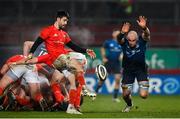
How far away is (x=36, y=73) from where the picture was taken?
50.2ft

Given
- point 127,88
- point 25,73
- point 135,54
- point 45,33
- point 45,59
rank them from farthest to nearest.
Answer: point 127,88 → point 135,54 → point 25,73 → point 45,59 → point 45,33

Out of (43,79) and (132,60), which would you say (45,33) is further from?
(132,60)

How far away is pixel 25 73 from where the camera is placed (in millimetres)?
15109

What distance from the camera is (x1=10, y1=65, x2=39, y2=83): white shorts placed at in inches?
591

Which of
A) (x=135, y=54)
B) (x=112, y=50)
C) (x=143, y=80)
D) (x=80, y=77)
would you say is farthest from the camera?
(x=112, y=50)

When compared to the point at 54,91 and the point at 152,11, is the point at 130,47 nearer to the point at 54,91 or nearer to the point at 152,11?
the point at 54,91

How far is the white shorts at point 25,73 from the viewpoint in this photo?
591 inches

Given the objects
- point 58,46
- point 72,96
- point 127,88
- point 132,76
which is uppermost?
point 58,46

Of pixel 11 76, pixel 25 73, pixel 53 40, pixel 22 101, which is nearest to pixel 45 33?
pixel 53 40

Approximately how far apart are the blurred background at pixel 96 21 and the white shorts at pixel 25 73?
40.3ft

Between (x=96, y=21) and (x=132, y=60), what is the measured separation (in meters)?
17.8

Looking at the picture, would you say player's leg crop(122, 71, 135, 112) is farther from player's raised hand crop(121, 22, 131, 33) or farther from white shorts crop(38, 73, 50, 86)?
white shorts crop(38, 73, 50, 86)

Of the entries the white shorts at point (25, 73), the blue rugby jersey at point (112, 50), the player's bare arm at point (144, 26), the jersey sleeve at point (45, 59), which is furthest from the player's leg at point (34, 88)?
the blue rugby jersey at point (112, 50)

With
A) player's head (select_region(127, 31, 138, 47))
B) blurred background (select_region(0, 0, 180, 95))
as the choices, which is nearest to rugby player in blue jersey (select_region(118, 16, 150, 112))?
player's head (select_region(127, 31, 138, 47))
